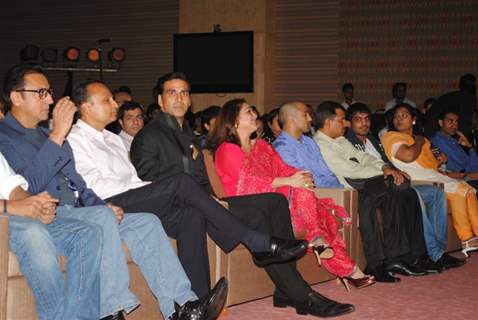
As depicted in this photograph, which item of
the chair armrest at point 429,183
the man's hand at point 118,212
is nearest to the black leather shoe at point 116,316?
the man's hand at point 118,212

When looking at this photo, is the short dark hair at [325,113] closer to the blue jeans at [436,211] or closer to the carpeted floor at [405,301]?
the blue jeans at [436,211]

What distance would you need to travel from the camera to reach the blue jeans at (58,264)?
284 centimetres

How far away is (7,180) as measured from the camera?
120 inches

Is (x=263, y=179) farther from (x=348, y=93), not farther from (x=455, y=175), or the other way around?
(x=348, y=93)

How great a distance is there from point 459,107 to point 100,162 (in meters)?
4.84

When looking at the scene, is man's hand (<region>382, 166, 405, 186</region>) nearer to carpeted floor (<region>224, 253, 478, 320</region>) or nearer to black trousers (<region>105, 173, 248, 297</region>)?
carpeted floor (<region>224, 253, 478, 320</region>)

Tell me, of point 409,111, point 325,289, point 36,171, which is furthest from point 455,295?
point 36,171

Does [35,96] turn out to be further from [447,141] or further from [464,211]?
[447,141]

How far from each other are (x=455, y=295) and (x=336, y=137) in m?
1.43

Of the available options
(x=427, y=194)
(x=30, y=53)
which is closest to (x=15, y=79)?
(x=427, y=194)

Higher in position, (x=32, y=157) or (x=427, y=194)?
(x=32, y=157)

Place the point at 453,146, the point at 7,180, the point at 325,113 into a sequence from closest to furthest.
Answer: the point at 7,180, the point at 325,113, the point at 453,146

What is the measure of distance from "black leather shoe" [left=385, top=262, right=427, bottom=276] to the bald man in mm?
788

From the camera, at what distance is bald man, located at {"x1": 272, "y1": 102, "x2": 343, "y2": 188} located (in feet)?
16.0
